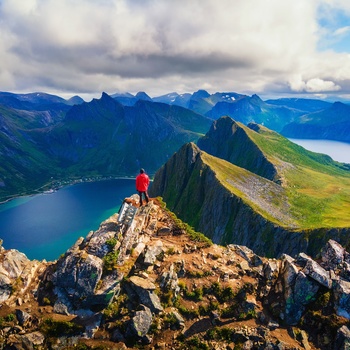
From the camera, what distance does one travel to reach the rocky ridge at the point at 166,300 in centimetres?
2358

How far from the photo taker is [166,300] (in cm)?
2594

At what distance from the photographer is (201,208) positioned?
578 ft

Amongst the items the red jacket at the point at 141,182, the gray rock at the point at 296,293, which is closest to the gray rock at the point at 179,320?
the gray rock at the point at 296,293

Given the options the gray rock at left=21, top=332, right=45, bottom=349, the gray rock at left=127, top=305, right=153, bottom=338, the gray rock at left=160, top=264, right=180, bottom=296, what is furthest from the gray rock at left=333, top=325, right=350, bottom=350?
the gray rock at left=21, top=332, right=45, bottom=349

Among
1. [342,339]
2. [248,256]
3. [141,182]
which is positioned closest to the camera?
[342,339]

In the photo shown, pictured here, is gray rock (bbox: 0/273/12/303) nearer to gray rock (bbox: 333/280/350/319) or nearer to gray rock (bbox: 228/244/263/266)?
gray rock (bbox: 228/244/263/266)

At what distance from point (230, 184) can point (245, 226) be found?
38.7 m

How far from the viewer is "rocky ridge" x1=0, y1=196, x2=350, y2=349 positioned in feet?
77.4

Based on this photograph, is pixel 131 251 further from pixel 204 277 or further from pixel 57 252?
pixel 57 252

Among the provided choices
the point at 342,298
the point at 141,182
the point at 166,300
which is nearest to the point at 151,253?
the point at 166,300

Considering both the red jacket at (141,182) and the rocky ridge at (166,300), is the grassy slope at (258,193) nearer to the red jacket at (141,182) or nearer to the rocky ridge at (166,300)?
the red jacket at (141,182)

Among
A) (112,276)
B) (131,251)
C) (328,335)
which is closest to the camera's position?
(328,335)

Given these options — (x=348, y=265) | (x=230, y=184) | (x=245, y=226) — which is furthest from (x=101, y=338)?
(x=230, y=184)

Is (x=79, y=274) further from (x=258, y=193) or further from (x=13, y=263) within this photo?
(x=258, y=193)
